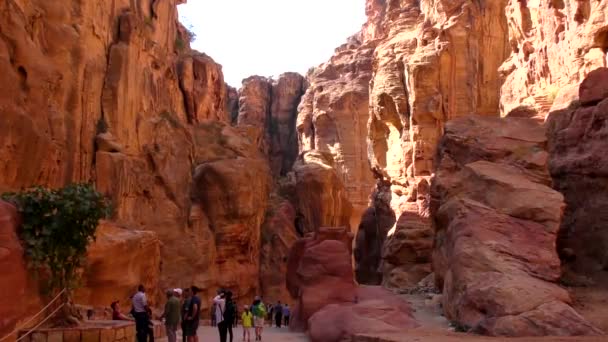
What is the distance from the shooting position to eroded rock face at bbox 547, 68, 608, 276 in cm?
1800

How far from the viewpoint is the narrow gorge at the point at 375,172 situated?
1463cm

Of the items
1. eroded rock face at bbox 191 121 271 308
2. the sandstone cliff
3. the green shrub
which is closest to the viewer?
the sandstone cliff

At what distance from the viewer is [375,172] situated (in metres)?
51.2

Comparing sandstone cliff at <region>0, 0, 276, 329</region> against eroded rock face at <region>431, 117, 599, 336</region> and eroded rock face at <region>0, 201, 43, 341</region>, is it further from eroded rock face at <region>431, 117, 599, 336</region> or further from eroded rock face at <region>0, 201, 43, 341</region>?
eroded rock face at <region>431, 117, 599, 336</region>

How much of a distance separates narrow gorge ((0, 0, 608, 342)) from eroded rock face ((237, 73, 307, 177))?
18.6 meters

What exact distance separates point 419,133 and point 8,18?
30.0 metres

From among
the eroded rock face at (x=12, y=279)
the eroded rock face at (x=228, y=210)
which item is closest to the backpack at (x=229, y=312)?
the eroded rock face at (x=12, y=279)

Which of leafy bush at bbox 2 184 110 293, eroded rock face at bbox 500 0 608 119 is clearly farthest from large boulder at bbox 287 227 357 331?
eroded rock face at bbox 500 0 608 119

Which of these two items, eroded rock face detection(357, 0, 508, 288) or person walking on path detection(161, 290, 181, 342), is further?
eroded rock face detection(357, 0, 508, 288)

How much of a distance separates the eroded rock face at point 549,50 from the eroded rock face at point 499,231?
3.57m

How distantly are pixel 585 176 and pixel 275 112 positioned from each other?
56826 mm

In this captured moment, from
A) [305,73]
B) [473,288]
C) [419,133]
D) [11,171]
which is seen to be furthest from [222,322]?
[305,73]

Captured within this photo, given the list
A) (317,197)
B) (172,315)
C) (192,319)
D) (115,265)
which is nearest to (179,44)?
(317,197)

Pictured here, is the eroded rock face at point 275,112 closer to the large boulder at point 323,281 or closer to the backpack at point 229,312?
the large boulder at point 323,281
